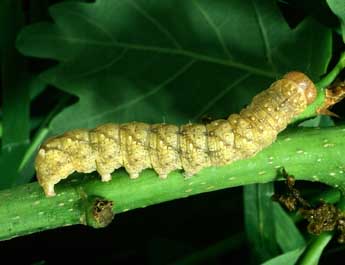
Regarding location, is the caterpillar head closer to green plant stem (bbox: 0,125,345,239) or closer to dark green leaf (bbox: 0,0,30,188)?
green plant stem (bbox: 0,125,345,239)

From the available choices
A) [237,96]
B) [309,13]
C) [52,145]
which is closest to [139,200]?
[52,145]

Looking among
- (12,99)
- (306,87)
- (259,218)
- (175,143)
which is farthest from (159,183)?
(12,99)

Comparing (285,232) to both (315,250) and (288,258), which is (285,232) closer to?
(288,258)

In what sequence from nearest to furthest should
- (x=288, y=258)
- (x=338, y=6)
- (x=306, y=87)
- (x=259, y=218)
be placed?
(x=306, y=87) < (x=338, y=6) < (x=288, y=258) < (x=259, y=218)

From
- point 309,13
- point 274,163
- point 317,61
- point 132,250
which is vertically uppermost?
point 309,13

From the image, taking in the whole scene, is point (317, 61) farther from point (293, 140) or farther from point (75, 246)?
point (75, 246)

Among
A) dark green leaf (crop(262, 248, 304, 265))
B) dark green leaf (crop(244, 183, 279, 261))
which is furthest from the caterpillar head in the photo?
dark green leaf (crop(244, 183, 279, 261))
